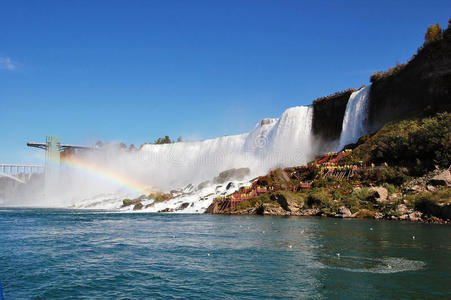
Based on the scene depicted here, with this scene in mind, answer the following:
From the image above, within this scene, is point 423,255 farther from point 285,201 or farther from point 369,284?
point 285,201

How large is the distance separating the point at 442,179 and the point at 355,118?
19.9 meters

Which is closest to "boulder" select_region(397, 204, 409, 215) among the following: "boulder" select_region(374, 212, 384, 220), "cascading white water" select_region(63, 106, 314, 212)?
"boulder" select_region(374, 212, 384, 220)

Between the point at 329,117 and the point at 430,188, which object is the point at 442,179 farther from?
the point at 329,117

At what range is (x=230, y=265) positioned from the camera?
11.4 meters

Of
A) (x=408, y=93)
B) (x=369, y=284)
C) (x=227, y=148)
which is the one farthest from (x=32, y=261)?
(x=227, y=148)

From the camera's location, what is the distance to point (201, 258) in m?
12.5

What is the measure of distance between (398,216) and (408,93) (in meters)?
19.6

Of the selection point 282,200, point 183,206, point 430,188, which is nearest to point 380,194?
point 430,188

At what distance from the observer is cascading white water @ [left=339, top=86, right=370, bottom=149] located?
144 ft

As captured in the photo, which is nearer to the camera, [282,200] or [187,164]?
[282,200]

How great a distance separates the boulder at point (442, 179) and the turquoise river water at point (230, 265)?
A: 8820 millimetres

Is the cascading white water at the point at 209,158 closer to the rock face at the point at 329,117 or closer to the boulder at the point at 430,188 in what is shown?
the rock face at the point at 329,117

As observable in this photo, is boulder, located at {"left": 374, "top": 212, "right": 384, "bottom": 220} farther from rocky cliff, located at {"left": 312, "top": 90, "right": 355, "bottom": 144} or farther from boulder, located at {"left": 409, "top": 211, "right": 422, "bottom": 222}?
rocky cliff, located at {"left": 312, "top": 90, "right": 355, "bottom": 144}

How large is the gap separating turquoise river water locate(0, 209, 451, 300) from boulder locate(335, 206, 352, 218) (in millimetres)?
8697
